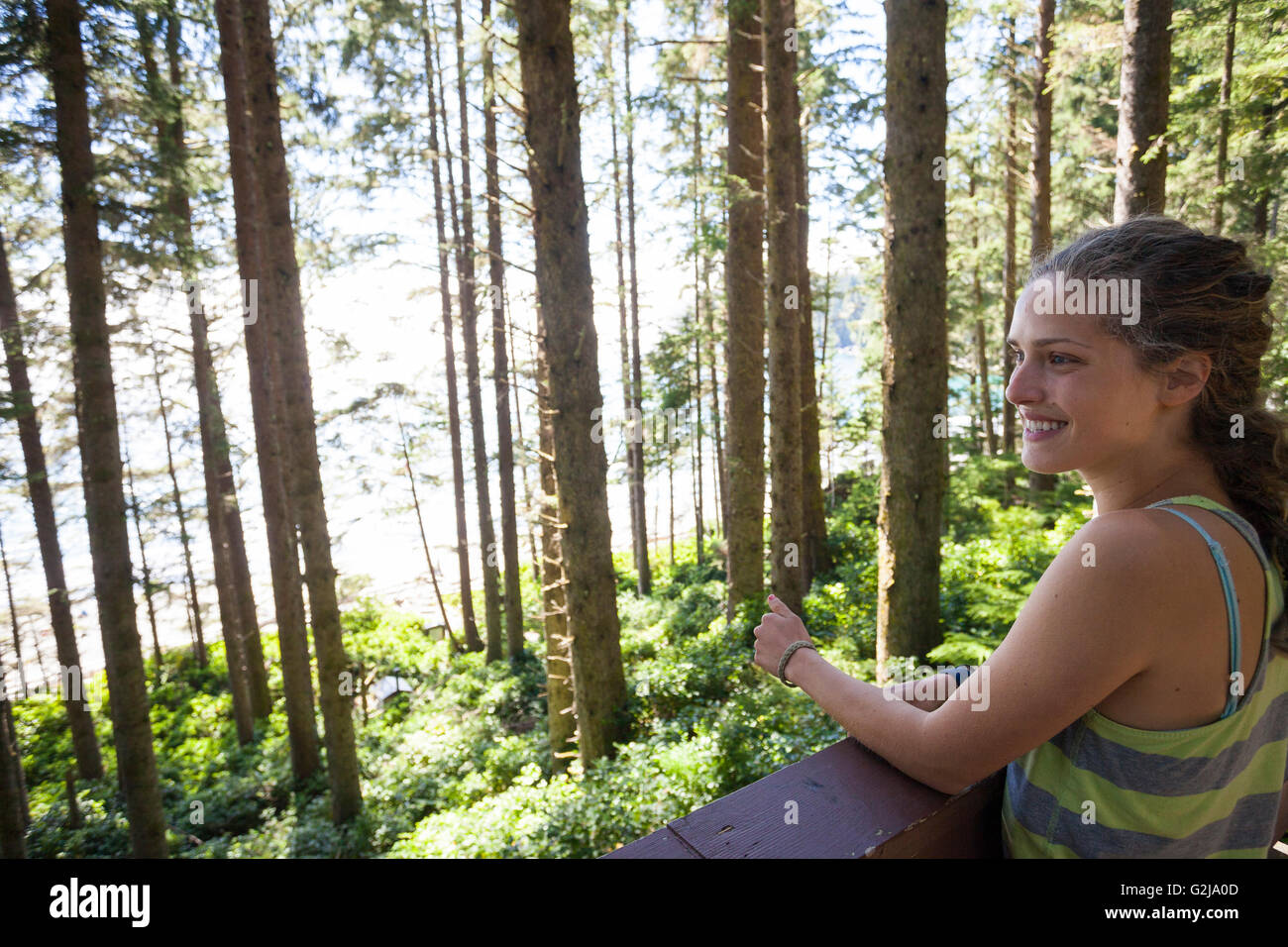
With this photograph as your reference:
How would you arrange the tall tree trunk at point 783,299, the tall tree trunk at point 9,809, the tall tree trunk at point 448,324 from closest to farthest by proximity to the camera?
the tall tree trunk at point 9,809 < the tall tree trunk at point 783,299 < the tall tree trunk at point 448,324

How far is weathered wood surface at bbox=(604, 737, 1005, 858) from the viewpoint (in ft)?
3.44

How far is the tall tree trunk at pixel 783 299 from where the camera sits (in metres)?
7.76

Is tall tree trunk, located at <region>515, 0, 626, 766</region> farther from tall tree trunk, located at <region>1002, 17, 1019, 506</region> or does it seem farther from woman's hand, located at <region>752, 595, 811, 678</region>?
tall tree trunk, located at <region>1002, 17, 1019, 506</region>

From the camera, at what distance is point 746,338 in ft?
32.0

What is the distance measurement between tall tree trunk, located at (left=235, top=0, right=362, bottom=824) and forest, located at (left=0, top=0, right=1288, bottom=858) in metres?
0.05

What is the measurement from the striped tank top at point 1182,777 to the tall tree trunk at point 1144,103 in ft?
21.2

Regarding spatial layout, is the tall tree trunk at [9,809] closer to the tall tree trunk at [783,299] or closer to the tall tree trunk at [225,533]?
the tall tree trunk at [225,533]

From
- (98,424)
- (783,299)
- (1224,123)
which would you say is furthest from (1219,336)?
(1224,123)

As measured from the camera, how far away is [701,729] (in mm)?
6473

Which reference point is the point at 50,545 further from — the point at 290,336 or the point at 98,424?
the point at 290,336

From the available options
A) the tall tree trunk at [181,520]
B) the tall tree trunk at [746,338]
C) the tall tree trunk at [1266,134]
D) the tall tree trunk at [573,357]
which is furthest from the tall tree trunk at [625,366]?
the tall tree trunk at [1266,134]

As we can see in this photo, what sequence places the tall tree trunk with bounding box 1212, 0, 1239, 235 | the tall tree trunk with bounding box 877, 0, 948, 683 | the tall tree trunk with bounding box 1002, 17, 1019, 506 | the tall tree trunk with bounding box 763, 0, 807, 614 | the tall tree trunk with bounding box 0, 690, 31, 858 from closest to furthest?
the tall tree trunk with bounding box 877, 0, 948, 683 < the tall tree trunk with bounding box 0, 690, 31, 858 < the tall tree trunk with bounding box 763, 0, 807, 614 < the tall tree trunk with bounding box 1212, 0, 1239, 235 < the tall tree trunk with bounding box 1002, 17, 1019, 506

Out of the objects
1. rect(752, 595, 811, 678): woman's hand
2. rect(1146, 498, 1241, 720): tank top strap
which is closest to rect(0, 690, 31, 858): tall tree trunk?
rect(752, 595, 811, 678): woman's hand
